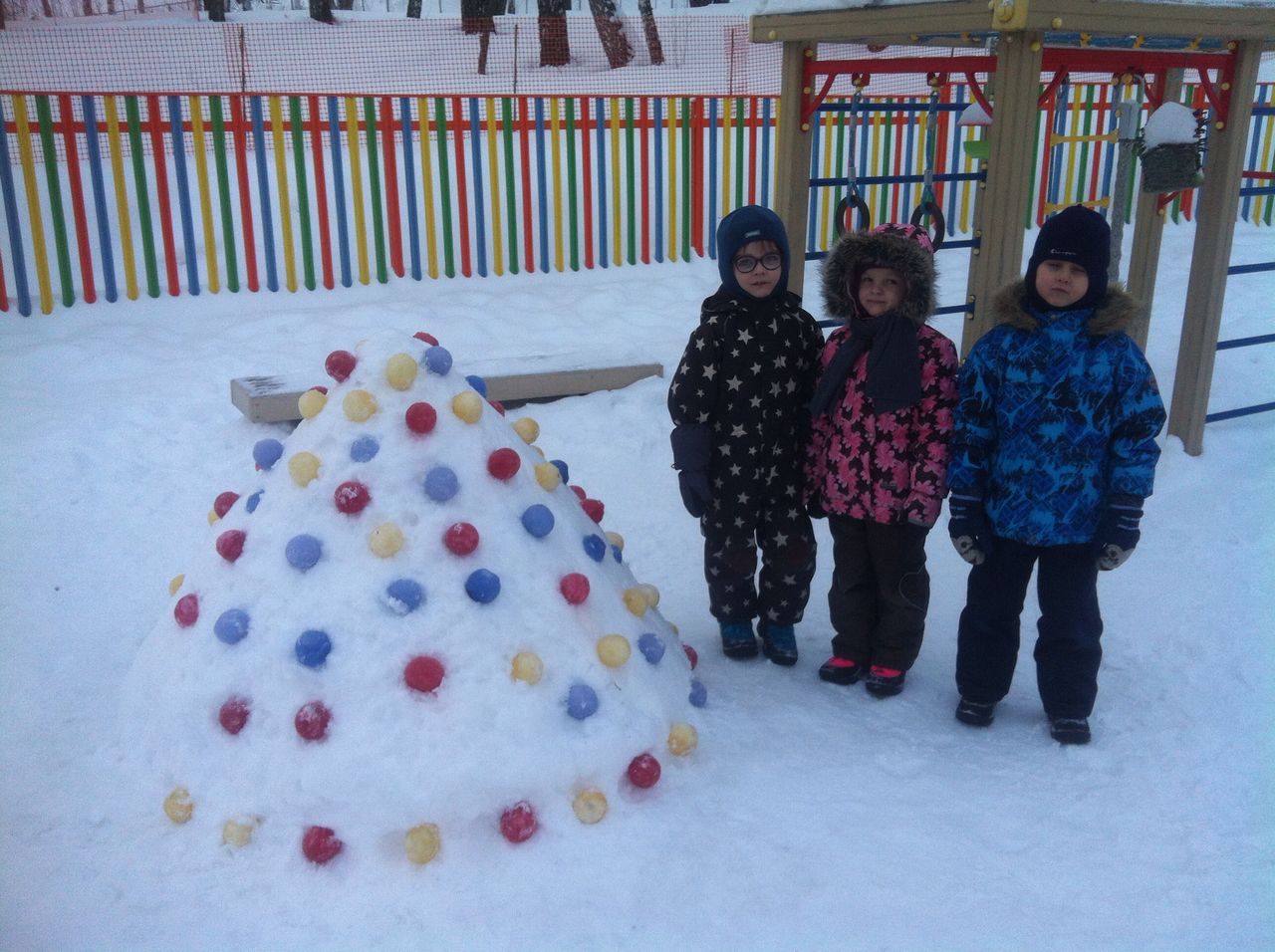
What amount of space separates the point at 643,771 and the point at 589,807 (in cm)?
19

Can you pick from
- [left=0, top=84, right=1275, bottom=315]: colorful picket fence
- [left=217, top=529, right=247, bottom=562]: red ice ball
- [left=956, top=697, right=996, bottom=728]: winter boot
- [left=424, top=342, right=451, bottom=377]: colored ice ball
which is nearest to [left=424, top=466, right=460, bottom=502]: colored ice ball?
[left=424, top=342, right=451, bottom=377]: colored ice ball

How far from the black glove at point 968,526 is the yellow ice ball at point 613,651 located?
1.06 metres

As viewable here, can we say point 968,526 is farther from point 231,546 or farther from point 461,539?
point 231,546

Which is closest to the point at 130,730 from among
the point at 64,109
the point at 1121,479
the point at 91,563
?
the point at 91,563

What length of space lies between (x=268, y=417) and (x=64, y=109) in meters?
4.01

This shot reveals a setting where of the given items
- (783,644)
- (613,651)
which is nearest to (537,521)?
(613,651)

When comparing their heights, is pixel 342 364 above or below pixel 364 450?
above

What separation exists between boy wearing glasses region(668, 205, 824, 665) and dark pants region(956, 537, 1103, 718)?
619mm

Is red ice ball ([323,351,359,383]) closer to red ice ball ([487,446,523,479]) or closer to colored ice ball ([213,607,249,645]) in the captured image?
red ice ball ([487,446,523,479])

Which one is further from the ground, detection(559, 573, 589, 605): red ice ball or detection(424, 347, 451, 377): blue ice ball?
detection(424, 347, 451, 377): blue ice ball

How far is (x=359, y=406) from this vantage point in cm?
296

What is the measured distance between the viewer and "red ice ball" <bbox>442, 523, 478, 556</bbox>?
9.35ft

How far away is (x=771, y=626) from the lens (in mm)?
3904

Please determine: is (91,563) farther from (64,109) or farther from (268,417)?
(64,109)
